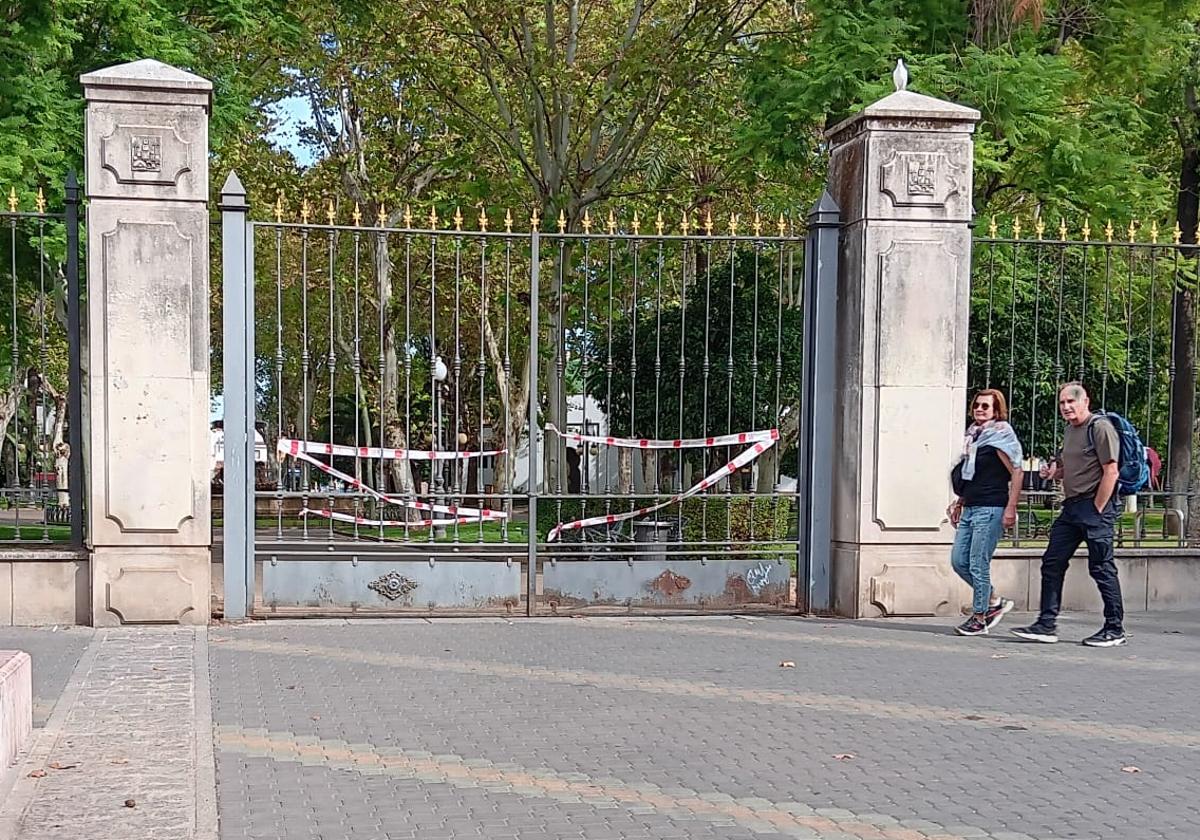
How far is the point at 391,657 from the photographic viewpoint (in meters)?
8.22

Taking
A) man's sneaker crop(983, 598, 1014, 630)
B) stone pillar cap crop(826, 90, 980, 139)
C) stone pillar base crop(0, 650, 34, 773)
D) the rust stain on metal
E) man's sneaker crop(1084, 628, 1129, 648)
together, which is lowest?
man's sneaker crop(1084, 628, 1129, 648)

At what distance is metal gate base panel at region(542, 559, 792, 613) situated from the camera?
32.5 ft

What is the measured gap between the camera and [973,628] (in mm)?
9203

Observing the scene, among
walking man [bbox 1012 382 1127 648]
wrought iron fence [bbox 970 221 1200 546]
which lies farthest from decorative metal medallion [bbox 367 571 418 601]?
wrought iron fence [bbox 970 221 1200 546]

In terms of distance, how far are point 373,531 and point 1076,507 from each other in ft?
35.9

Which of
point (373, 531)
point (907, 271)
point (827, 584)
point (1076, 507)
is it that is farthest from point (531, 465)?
point (373, 531)

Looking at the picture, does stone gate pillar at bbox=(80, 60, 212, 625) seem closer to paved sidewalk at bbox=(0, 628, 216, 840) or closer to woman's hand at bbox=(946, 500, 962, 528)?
paved sidewalk at bbox=(0, 628, 216, 840)

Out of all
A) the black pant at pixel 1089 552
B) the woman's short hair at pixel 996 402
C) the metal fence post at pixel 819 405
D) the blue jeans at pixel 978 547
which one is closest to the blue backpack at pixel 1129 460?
the black pant at pixel 1089 552

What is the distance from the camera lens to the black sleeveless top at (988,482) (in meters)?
8.91

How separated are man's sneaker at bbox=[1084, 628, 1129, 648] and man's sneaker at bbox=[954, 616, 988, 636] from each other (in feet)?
2.26

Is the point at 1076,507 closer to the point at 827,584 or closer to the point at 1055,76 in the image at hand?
the point at 827,584

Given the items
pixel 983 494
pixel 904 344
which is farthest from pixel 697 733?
pixel 904 344

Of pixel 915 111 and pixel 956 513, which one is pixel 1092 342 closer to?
pixel 915 111

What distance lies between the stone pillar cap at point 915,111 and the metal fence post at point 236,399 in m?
4.65
